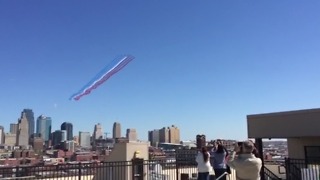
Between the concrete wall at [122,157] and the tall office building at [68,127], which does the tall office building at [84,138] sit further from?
the concrete wall at [122,157]

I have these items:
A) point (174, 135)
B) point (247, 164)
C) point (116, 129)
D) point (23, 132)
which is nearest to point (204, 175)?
point (247, 164)

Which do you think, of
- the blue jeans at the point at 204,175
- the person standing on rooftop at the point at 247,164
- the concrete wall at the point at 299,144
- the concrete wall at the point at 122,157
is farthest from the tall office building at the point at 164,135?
the person standing on rooftop at the point at 247,164

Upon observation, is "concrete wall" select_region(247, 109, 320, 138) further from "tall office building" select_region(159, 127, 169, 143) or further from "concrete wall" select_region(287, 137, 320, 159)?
"tall office building" select_region(159, 127, 169, 143)

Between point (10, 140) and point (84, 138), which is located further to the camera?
point (84, 138)

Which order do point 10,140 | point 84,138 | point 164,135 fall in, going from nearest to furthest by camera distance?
point 164,135
point 10,140
point 84,138

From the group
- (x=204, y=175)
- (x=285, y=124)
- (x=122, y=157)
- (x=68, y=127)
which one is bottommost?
(x=204, y=175)

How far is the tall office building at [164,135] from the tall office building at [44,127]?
142 ft

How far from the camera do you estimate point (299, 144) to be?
18.4 metres

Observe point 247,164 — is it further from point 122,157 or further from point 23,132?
point 23,132

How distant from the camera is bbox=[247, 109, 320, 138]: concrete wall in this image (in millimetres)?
16391

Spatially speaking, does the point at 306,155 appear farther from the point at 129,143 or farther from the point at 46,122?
the point at 46,122

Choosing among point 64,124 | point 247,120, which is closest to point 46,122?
point 64,124

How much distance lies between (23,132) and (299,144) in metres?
120

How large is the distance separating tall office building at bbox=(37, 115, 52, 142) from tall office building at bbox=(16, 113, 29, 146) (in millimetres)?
4884
